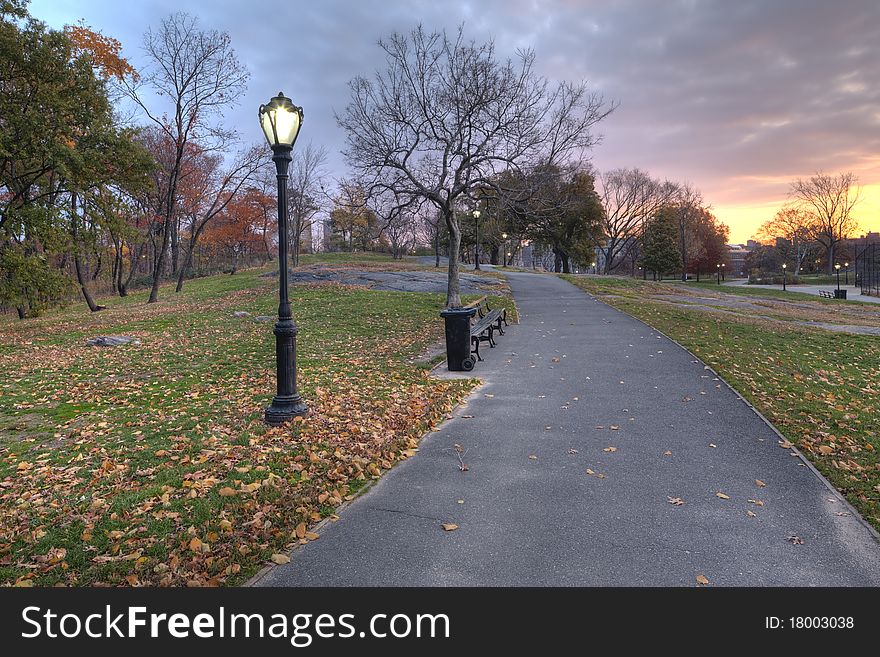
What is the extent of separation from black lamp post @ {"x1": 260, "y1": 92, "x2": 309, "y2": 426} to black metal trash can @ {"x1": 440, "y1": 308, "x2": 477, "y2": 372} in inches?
148

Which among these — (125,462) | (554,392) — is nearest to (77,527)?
(125,462)

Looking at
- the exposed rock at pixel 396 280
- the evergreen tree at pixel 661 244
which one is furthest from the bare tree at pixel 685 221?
the exposed rock at pixel 396 280

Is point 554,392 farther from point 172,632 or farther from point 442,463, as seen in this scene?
point 172,632

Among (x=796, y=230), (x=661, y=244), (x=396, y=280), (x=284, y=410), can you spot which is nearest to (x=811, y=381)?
(x=284, y=410)

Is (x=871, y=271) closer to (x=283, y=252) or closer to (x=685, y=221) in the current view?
(x=685, y=221)

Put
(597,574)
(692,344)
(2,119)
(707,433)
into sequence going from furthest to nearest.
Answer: (2,119) < (692,344) < (707,433) < (597,574)

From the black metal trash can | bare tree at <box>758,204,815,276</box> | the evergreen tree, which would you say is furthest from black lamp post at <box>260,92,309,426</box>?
bare tree at <box>758,204,815,276</box>

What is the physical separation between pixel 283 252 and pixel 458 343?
4.29 meters

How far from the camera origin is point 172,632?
9.12 feet

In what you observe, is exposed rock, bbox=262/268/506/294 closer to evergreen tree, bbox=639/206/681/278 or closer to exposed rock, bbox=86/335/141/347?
exposed rock, bbox=86/335/141/347

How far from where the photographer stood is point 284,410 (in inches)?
249

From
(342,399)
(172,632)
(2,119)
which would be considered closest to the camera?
(172,632)

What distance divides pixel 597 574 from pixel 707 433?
11.5 feet

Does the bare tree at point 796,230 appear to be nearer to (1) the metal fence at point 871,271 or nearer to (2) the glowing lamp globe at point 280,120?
(1) the metal fence at point 871,271
